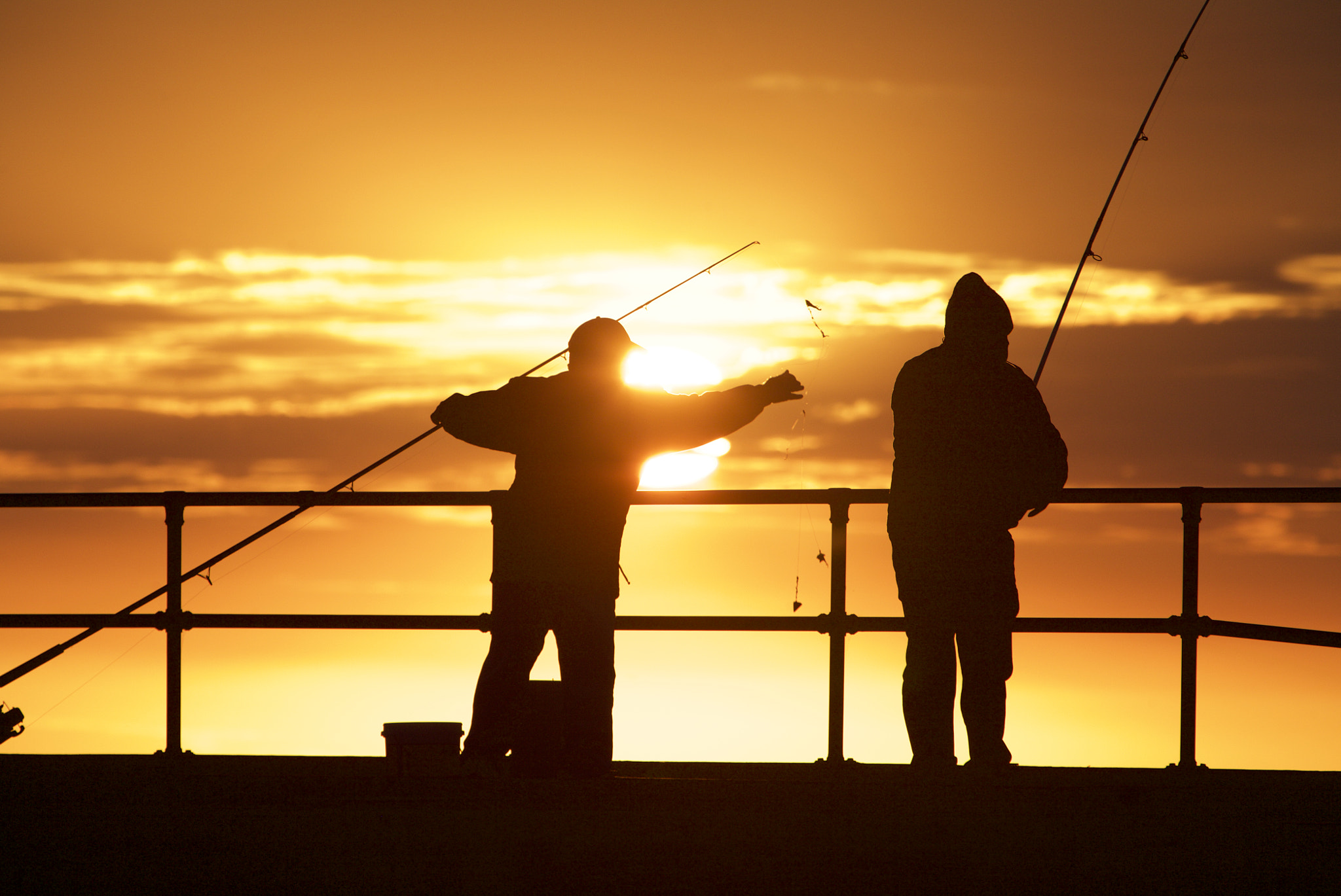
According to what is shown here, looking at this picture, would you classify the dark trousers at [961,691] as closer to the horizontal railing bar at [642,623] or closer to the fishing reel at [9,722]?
the horizontal railing bar at [642,623]

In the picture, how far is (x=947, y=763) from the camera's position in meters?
6.23

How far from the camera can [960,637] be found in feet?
20.6

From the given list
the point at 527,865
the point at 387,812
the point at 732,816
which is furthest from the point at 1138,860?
the point at 387,812

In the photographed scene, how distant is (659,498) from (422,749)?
4.90 feet

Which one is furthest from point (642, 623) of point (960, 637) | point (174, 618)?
point (174, 618)

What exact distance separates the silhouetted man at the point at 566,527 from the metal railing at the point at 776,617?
408 mm

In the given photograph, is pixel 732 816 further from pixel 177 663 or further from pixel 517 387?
pixel 177 663

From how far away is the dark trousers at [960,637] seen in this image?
6.24 metres

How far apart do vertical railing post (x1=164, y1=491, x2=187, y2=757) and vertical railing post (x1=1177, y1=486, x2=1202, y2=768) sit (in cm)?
A: 401

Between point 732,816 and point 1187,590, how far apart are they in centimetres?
243

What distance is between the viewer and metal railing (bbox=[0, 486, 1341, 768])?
21.8ft

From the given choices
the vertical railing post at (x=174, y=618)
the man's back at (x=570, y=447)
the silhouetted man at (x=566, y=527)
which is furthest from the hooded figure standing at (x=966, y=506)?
the vertical railing post at (x=174, y=618)

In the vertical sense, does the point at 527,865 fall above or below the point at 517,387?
below

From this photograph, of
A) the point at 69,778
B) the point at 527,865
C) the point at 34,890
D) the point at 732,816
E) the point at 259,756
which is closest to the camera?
the point at 34,890
